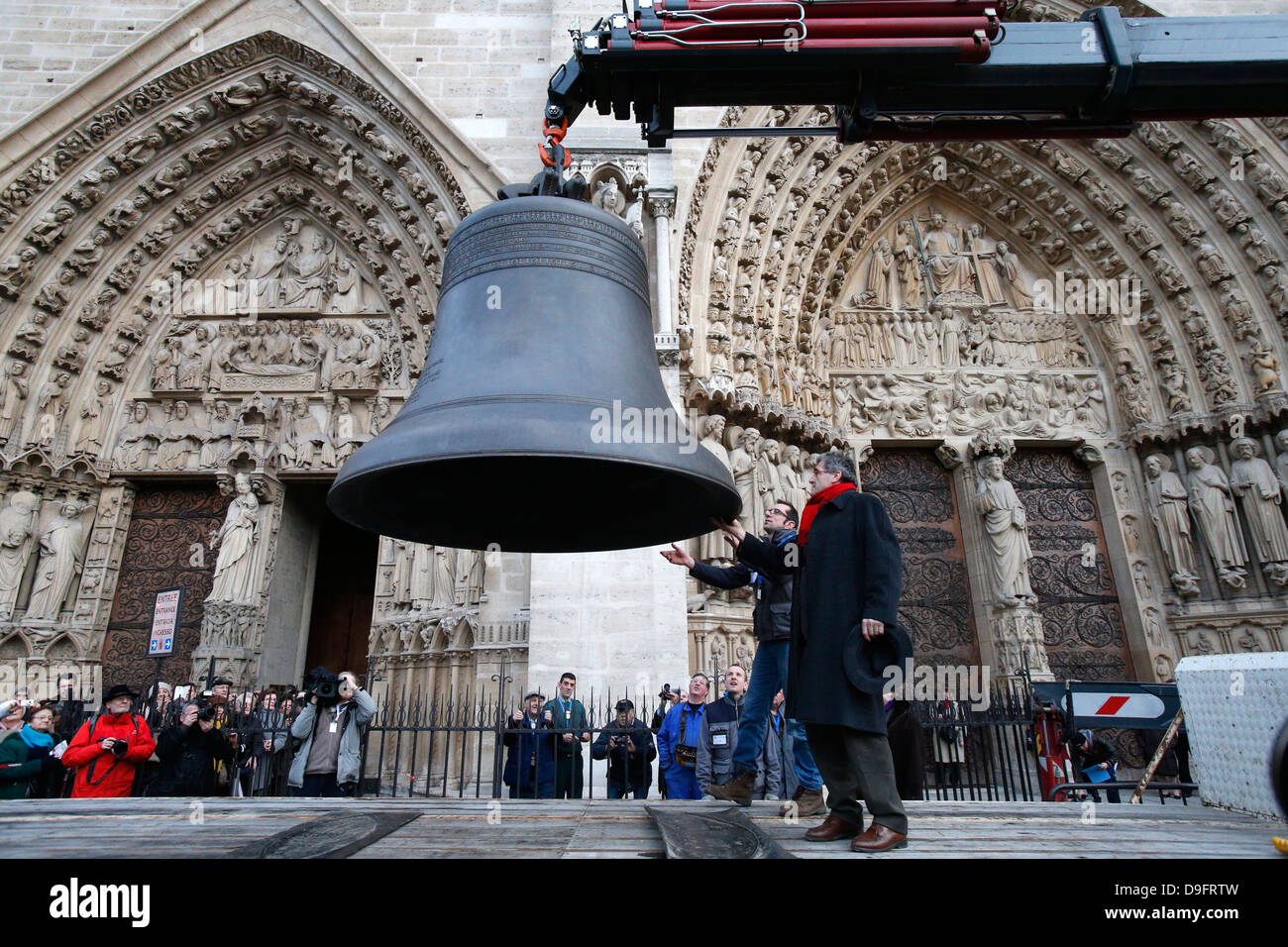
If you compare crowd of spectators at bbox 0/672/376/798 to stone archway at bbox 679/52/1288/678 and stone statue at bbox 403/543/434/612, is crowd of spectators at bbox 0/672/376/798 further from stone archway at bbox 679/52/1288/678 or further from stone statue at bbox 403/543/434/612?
stone archway at bbox 679/52/1288/678

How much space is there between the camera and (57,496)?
8.45 meters

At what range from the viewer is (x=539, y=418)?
1.83 metres

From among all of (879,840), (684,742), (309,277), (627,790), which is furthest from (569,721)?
(309,277)

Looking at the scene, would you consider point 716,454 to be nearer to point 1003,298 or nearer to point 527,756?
point 527,756

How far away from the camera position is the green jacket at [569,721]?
16.6 feet

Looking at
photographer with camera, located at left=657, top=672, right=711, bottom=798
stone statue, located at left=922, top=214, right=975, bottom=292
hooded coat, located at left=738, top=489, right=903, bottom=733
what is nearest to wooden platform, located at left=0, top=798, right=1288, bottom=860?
hooded coat, located at left=738, top=489, right=903, bottom=733

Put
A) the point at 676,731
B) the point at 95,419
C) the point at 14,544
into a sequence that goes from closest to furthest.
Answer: the point at 676,731, the point at 14,544, the point at 95,419

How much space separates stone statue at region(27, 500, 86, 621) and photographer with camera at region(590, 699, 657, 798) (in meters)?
6.55

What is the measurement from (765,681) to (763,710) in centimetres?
12

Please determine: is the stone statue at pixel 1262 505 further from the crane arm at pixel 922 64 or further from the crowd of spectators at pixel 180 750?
the crowd of spectators at pixel 180 750

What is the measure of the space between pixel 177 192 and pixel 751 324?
281 inches

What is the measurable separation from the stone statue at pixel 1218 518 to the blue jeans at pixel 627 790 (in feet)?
22.5

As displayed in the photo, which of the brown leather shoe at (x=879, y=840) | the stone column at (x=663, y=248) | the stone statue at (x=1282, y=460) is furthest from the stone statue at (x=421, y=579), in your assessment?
the stone statue at (x=1282, y=460)
